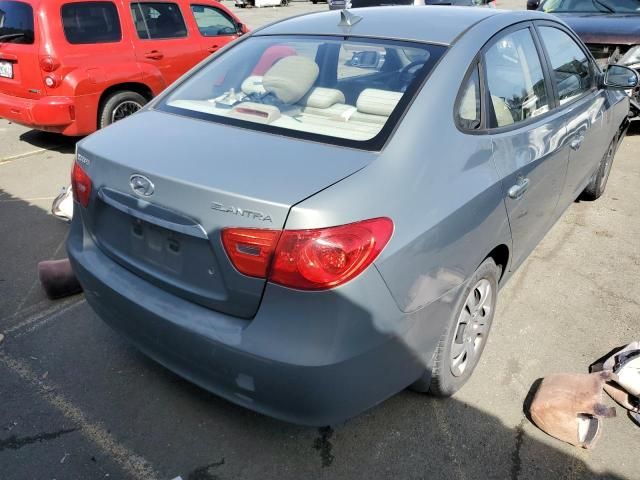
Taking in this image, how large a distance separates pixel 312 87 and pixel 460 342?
1.43 m

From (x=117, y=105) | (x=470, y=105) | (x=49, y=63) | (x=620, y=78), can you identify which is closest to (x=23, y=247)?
(x=49, y=63)

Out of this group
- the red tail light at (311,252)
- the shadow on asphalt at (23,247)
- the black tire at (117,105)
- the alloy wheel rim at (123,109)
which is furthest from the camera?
the alloy wheel rim at (123,109)

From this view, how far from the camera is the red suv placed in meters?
5.79

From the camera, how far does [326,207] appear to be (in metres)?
1.78

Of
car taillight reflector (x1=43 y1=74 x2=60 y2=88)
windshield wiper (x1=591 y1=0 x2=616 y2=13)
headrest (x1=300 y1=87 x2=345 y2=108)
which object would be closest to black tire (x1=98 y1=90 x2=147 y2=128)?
car taillight reflector (x1=43 y1=74 x2=60 y2=88)

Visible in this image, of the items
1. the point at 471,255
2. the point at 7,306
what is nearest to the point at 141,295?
the point at 471,255

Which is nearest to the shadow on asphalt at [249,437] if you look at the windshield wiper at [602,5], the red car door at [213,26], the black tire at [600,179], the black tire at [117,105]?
the black tire at [600,179]

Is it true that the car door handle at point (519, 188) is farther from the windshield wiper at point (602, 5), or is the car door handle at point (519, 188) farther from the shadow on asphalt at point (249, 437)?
the windshield wiper at point (602, 5)

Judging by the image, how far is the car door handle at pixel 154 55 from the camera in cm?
663

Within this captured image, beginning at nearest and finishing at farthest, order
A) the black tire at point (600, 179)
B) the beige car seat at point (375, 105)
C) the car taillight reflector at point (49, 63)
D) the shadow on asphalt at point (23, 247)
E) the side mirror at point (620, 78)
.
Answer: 1. the beige car seat at point (375, 105)
2. the shadow on asphalt at point (23, 247)
3. the side mirror at point (620, 78)
4. the black tire at point (600, 179)
5. the car taillight reflector at point (49, 63)

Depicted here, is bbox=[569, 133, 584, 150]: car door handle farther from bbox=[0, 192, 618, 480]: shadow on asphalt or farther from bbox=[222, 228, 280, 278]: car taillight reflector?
bbox=[222, 228, 280, 278]: car taillight reflector

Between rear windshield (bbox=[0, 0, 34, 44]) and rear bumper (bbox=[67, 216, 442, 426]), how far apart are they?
15.7ft

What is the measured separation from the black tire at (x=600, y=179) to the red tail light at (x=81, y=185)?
4053mm

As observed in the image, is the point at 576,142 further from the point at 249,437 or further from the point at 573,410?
the point at 249,437
